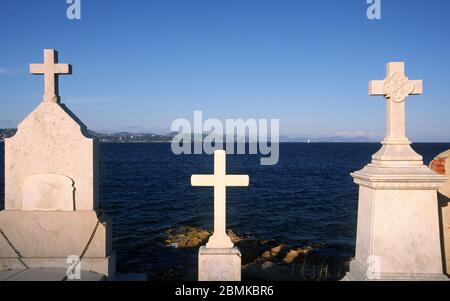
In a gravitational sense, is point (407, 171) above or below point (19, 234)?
above

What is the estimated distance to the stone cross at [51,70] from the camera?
5.41 metres

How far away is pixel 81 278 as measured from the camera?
492 cm

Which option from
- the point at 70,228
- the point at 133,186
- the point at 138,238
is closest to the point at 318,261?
the point at 138,238

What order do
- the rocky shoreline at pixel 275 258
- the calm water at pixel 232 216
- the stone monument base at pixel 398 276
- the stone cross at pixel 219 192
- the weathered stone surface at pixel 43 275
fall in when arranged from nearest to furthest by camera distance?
the weathered stone surface at pixel 43 275 < the stone monument base at pixel 398 276 < the stone cross at pixel 219 192 < the rocky shoreline at pixel 275 258 < the calm water at pixel 232 216

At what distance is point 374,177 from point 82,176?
3.86 metres

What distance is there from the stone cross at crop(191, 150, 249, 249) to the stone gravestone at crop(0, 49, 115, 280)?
4.96ft

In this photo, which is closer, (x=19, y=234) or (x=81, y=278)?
(x=81, y=278)

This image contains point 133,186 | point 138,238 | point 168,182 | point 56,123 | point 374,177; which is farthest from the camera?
point 168,182

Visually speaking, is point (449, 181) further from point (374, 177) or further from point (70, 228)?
point (70, 228)

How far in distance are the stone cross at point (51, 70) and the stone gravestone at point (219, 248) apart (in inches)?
91.8

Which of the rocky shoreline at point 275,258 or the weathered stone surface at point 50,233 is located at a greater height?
the weathered stone surface at point 50,233

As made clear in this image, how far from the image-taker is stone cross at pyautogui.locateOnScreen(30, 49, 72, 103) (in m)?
5.41

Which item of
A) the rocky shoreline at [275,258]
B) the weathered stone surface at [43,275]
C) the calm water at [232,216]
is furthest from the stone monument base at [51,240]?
the calm water at [232,216]

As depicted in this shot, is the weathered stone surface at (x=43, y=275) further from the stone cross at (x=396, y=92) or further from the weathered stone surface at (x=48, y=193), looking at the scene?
the stone cross at (x=396, y=92)
